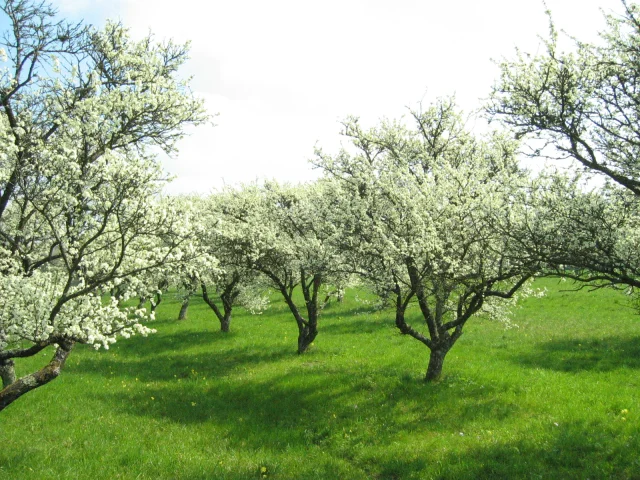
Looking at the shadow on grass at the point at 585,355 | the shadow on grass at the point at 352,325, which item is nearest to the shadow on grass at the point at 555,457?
the shadow on grass at the point at 585,355

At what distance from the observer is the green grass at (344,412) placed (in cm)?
1221

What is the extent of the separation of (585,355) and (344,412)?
42.5 ft

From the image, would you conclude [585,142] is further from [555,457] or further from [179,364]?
[179,364]

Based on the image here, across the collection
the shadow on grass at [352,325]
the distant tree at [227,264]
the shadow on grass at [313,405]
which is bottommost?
the shadow on grass at [313,405]

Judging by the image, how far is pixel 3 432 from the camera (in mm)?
14469

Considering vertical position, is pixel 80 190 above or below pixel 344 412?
above

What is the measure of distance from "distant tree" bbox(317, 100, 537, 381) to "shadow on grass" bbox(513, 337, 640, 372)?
415 centimetres

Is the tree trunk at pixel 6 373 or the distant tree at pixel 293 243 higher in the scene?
the distant tree at pixel 293 243

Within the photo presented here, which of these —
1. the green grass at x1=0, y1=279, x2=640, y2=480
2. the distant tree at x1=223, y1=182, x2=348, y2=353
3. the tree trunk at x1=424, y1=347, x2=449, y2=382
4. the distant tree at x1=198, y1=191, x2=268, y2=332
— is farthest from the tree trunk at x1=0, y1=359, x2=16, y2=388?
the tree trunk at x1=424, y1=347, x2=449, y2=382

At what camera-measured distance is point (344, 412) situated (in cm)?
1627

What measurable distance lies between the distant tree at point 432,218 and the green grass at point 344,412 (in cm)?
304

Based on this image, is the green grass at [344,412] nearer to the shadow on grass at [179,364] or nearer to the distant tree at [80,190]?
the shadow on grass at [179,364]

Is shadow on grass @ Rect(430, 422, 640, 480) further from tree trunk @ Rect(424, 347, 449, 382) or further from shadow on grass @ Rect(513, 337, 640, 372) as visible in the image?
shadow on grass @ Rect(513, 337, 640, 372)

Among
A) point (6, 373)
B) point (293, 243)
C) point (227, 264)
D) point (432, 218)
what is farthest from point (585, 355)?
point (6, 373)
